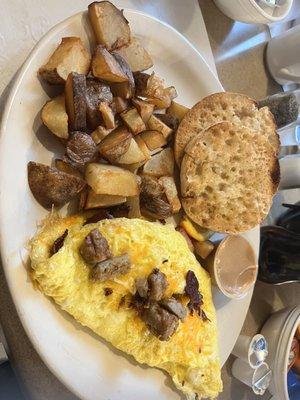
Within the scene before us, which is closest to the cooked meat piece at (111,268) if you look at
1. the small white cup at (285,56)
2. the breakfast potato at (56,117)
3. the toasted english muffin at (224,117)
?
the breakfast potato at (56,117)

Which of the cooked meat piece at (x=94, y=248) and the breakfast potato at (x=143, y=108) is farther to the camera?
the breakfast potato at (x=143, y=108)

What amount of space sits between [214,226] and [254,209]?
0.56 ft

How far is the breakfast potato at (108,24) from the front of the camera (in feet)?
4.34

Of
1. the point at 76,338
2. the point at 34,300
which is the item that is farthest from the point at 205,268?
the point at 34,300

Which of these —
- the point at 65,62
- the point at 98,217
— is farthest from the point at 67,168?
the point at 65,62

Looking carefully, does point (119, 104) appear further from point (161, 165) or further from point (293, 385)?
point (293, 385)

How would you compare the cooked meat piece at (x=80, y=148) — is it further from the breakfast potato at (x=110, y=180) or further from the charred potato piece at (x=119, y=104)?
the charred potato piece at (x=119, y=104)

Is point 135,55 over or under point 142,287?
over

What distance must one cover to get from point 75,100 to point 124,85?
0.62ft

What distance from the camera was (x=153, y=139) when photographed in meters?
1.46

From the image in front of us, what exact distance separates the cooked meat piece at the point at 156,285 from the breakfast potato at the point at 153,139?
1.33 feet

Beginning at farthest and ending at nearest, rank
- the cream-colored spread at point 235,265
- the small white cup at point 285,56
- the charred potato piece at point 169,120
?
the small white cup at point 285,56 → the cream-colored spread at point 235,265 → the charred potato piece at point 169,120

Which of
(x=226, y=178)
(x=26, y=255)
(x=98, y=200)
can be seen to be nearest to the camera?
(x=26, y=255)

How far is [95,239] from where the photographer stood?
48.0 inches
